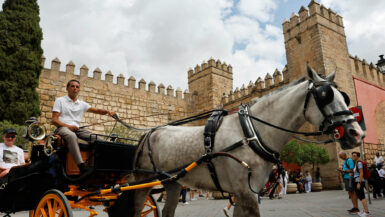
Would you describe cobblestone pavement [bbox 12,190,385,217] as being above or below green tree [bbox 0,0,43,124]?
below

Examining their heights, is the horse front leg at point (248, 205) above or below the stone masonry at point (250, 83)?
below

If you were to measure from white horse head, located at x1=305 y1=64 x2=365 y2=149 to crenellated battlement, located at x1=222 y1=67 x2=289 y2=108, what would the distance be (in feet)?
47.2

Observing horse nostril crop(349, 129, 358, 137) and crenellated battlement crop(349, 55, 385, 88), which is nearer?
horse nostril crop(349, 129, 358, 137)

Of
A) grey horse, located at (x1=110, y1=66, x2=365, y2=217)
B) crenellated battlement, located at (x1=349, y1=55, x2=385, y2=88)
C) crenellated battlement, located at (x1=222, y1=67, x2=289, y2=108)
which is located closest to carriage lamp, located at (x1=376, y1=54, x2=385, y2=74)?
crenellated battlement, located at (x1=349, y1=55, x2=385, y2=88)

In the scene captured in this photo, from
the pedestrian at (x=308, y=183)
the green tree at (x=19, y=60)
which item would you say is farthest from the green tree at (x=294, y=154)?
the green tree at (x=19, y=60)

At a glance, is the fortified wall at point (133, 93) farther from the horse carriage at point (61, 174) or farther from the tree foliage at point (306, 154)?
the horse carriage at point (61, 174)

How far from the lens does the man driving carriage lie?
9.86 ft

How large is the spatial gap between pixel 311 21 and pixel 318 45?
160 cm

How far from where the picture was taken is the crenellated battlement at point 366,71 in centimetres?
1653

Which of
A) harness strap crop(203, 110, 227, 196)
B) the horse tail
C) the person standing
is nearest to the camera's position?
harness strap crop(203, 110, 227, 196)

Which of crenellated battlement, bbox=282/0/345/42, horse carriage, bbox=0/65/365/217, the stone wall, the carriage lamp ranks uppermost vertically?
crenellated battlement, bbox=282/0/345/42

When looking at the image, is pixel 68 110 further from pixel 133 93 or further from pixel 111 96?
pixel 133 93

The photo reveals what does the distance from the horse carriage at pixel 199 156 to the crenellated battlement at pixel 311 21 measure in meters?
14.7

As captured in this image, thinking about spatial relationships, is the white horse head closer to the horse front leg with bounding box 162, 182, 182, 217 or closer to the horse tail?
the horse front leg with bounding box 162, 182, 182, 217
